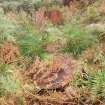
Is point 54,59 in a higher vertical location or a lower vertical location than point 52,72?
higher

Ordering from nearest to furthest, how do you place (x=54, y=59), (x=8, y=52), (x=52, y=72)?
(x=52, y=72) < (x=54, y=59) < (x=8, y=52)

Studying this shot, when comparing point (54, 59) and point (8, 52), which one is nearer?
point (54, 59)

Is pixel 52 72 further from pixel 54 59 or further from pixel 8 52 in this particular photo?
pixel 8 52

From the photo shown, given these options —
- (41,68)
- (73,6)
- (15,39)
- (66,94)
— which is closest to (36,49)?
(15,39)

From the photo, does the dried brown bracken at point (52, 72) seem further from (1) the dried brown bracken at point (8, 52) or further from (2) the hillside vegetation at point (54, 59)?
(1) the dried brown bracken at point (8, 52)

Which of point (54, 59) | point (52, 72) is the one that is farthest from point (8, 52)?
point (52, 72)

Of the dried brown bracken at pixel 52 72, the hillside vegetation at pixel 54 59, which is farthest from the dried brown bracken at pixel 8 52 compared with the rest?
the dried brown bracken at pixel 52 72

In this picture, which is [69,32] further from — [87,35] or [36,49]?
[36,49]
